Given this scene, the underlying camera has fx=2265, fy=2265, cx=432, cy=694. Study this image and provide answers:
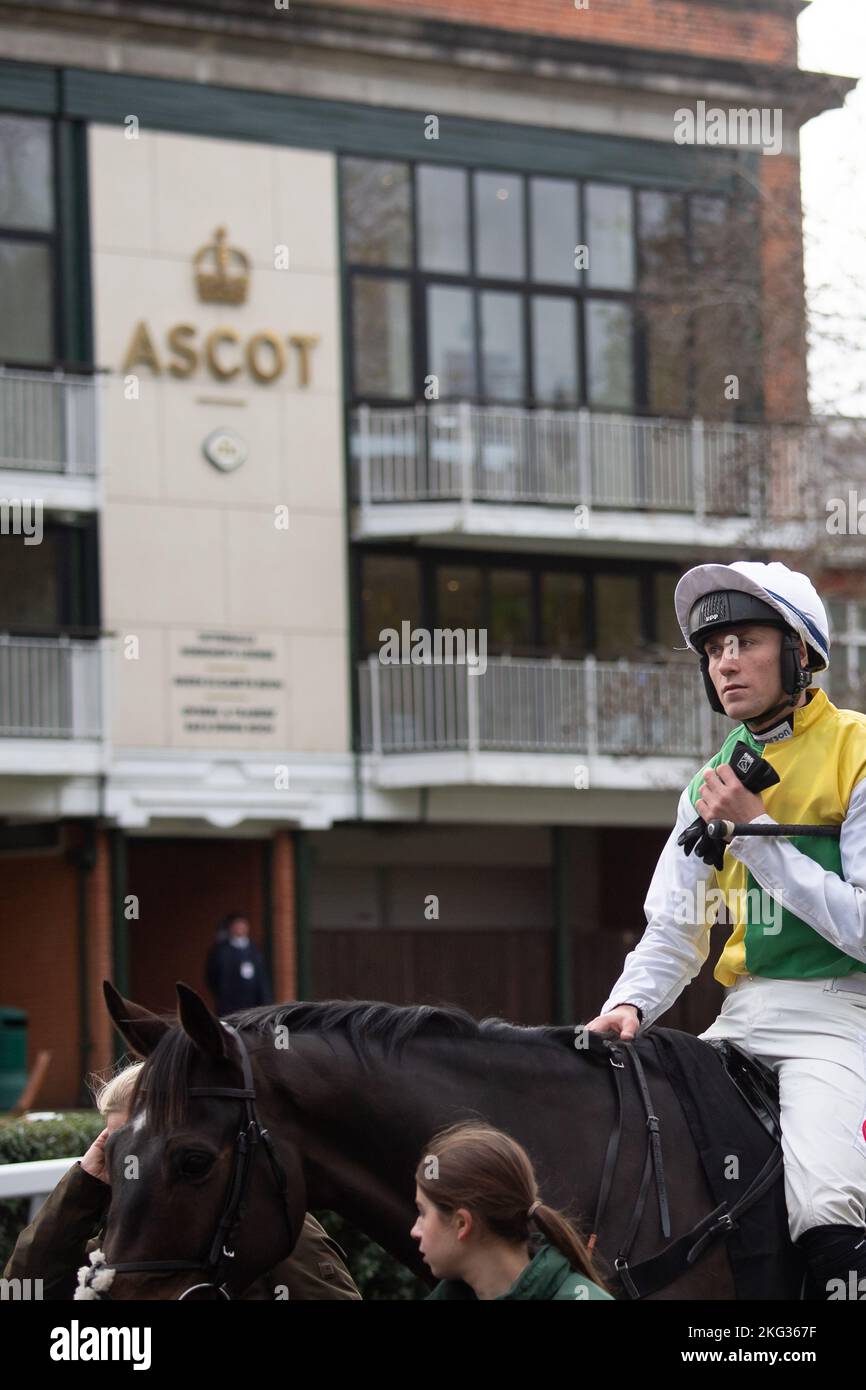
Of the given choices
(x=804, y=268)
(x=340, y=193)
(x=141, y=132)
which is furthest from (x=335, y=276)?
(x=804, y=268)

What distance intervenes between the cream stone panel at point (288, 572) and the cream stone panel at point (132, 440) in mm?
1074

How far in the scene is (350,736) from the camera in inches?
1020

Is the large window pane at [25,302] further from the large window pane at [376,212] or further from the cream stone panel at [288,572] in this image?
the large window pane at [376,212]

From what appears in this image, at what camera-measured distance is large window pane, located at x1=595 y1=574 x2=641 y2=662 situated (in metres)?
28.0

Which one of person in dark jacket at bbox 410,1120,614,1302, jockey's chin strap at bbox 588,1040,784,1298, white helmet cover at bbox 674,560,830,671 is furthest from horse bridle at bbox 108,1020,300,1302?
white helmet cover at bbox 674,560,830,671

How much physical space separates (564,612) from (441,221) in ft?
16.2

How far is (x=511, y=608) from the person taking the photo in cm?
2744

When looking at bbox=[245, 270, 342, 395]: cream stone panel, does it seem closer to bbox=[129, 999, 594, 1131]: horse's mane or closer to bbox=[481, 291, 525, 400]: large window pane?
bbox=[481, 291, 525, 400]: large window pane

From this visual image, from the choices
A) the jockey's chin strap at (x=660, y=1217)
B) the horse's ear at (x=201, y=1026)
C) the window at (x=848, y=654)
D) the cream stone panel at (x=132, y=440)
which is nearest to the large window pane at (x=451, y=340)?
the cream stone panel at (x=132, y=440)

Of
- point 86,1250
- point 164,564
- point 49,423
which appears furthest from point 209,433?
point 86,1250

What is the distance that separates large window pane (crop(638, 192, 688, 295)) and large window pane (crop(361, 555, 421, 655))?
4564mm

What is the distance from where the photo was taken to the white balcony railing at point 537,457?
85.6ft

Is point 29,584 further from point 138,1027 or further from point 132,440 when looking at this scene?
point 138,1027

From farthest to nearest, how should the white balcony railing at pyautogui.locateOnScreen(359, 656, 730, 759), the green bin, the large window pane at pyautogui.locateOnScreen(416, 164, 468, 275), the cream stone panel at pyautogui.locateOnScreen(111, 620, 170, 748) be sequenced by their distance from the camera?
the large window pane at pyautogui.locateOnScreen(416, 164, 468, 275) < the white balcony railing at pyautogui.locateOnScreen(359, 656, 730, 759) < the cream stone panel at pyautogui.locateOnScreen(111, 620, 170, 748) < the green bin
